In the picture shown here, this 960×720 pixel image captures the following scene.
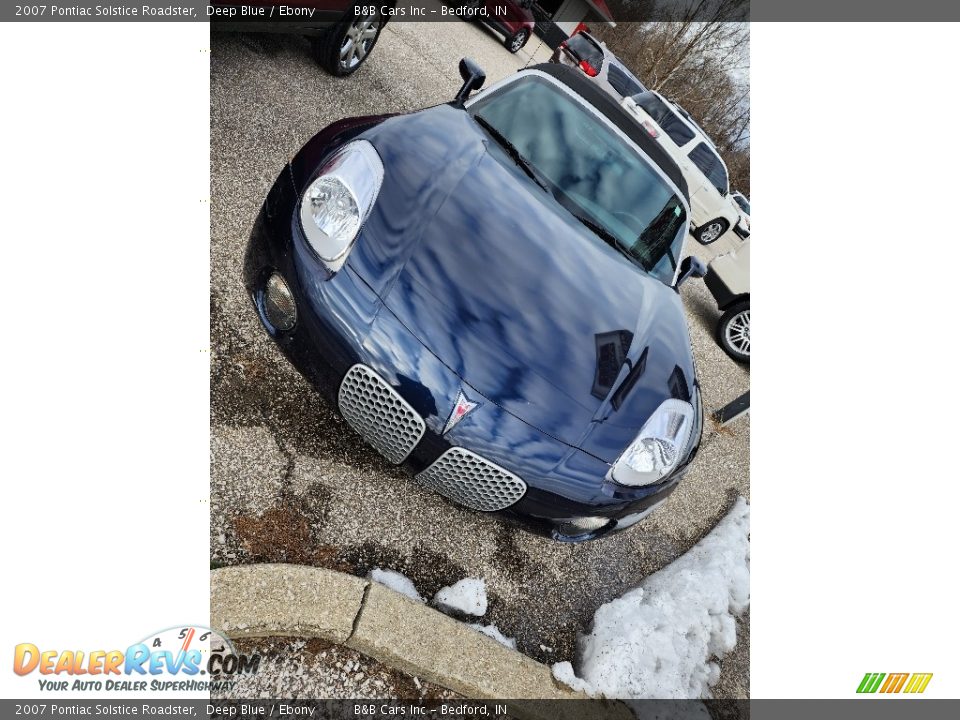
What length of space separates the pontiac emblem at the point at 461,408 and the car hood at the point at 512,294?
27 mm

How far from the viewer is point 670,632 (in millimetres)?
2531

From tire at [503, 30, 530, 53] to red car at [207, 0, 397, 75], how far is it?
27.0ft

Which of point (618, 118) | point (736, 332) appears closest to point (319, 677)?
point (618, 118)

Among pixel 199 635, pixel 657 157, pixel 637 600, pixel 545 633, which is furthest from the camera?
pixel 657 157

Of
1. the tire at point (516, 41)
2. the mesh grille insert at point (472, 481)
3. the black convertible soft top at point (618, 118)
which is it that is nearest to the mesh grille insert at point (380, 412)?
the mesh grille insert at point (472, 481)

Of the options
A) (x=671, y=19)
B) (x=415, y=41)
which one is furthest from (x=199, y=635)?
(x=671, y=19)

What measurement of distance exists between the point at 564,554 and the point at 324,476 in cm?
121

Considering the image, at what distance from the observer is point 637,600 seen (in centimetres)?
263

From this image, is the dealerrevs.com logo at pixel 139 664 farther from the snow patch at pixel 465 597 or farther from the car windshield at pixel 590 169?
the car windshield at pixel 590 169

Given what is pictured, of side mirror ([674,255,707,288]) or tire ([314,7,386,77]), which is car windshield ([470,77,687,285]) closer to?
side mirror ([674,255,707,288])

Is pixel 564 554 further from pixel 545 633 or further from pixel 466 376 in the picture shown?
pixel 466 376

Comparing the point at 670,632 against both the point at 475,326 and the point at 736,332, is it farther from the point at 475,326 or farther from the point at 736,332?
the point at 736,332

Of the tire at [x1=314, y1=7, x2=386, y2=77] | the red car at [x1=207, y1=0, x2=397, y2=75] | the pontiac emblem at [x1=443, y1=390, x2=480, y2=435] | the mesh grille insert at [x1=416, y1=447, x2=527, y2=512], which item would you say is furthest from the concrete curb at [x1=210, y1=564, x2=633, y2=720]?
the tire at [x1=314, y1=7, x2=386, y2=77]

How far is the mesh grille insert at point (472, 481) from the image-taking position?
1.87 metres
